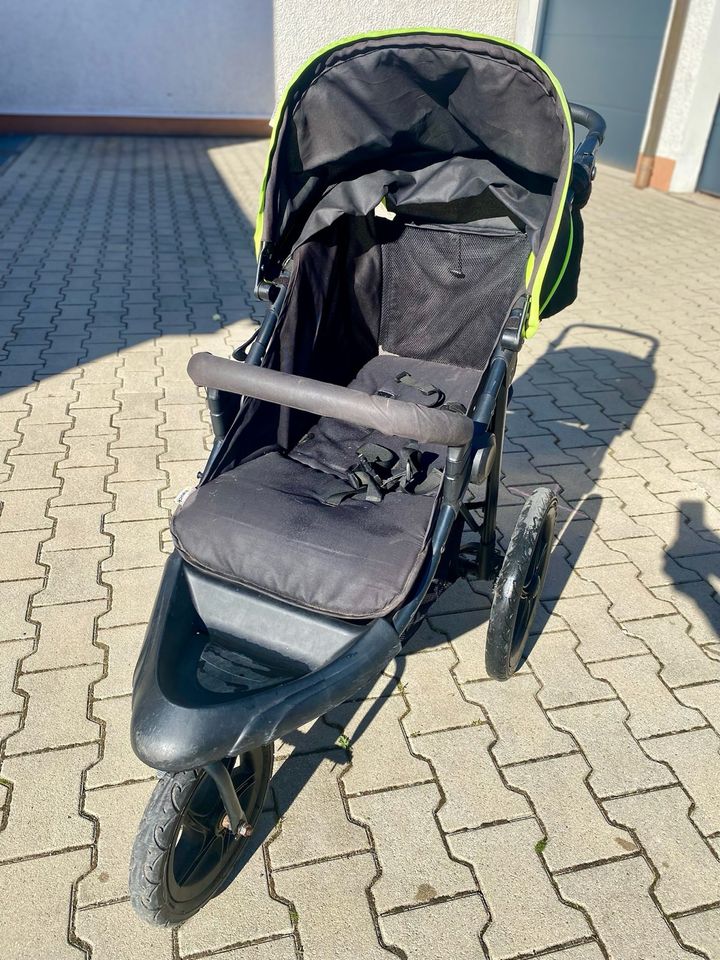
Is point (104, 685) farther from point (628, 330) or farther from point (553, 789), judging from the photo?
point (628, 330)

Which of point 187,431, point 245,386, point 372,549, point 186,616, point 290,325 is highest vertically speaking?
point 245,386

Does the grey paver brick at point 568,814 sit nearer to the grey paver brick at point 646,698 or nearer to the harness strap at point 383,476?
the grey paver brick at point 646,698

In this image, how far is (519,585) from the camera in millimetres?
2582

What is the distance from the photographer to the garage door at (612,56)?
1066cm

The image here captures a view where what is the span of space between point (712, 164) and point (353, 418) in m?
10.6

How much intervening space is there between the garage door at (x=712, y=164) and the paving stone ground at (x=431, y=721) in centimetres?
621

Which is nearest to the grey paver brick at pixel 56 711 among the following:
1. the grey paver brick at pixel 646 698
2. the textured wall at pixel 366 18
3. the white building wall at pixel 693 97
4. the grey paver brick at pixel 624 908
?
the grey paver brick at pixel 624 908

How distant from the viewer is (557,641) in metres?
3.16

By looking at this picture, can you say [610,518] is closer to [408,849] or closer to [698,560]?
[698,560]

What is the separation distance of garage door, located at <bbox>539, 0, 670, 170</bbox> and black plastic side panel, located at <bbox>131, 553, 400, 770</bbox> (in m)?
11.4

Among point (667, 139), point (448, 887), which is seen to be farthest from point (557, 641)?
point (667, 139)

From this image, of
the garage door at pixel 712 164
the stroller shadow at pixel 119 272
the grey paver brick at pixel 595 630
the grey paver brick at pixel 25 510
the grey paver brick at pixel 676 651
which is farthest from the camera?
the garage door at pixel 712 164

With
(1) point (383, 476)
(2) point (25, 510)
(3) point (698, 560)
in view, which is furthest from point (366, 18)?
(3) point (698, 560)

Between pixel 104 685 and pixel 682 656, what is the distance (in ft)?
7.77
